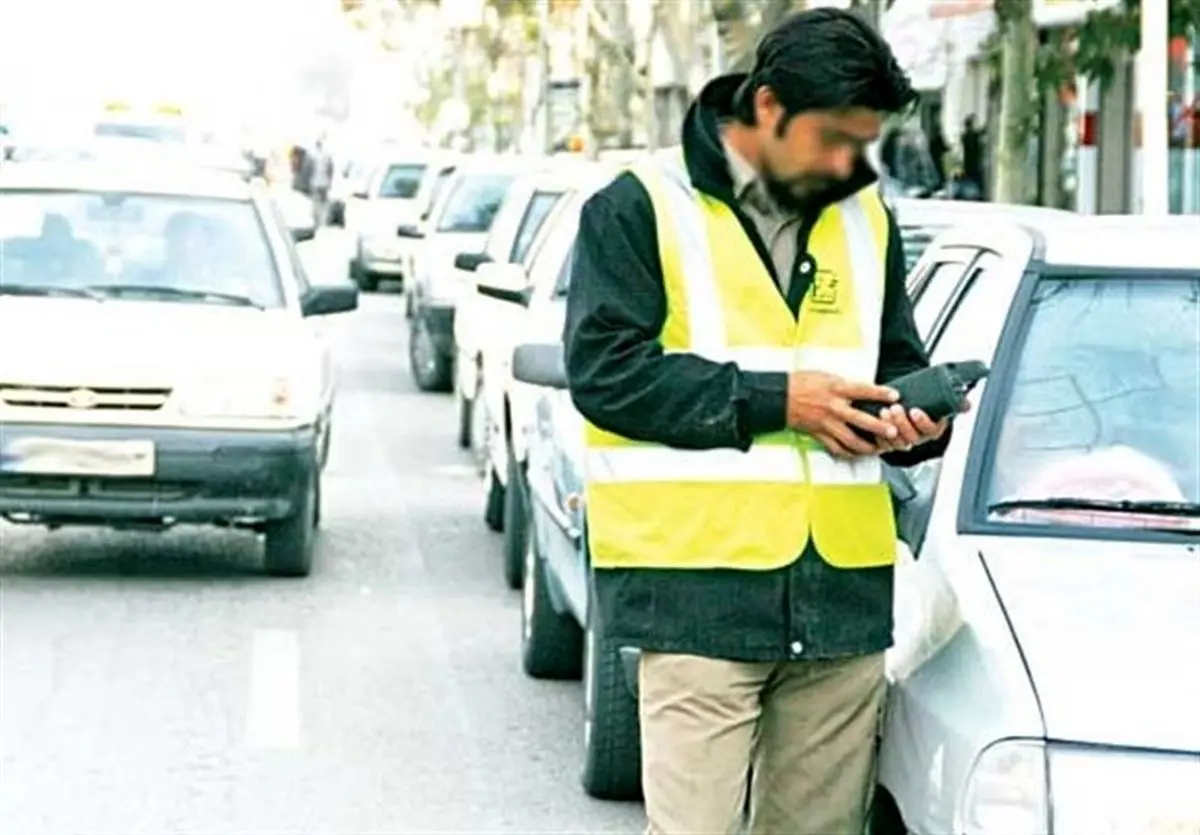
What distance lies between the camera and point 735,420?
5.04m

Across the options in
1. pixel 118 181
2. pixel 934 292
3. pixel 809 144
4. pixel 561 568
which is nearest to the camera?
pixel 809 144

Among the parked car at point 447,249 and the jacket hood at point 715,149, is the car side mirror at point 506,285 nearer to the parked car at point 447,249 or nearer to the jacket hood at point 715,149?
the parked car at point 447,249

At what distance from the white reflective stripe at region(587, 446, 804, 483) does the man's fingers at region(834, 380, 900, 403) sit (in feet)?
0.52

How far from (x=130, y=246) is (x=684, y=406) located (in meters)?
8.69

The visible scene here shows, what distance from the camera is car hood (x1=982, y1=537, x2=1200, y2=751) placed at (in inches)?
195

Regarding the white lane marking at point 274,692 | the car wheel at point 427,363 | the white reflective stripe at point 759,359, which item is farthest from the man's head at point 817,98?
the car wheel at point 427,363

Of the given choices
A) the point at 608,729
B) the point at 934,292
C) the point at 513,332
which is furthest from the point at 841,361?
the point at 513,332

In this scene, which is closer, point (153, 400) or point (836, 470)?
point (836, 470)

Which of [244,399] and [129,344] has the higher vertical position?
[129,344]

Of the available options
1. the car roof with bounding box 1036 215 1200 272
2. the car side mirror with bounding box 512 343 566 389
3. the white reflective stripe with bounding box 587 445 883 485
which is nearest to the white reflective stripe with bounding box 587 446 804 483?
the white reflective stripe with bounding box 587 445 883 485

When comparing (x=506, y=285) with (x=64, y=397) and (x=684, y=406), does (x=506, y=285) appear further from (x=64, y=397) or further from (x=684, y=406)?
(x=684, y=406)

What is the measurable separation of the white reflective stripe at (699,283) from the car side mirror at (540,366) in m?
2.80

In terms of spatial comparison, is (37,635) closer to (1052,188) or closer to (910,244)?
(910,244)

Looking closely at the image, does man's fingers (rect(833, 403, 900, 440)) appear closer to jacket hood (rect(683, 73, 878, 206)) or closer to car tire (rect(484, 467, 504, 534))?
jacket hood (rect(683, 73, 878, 206))
